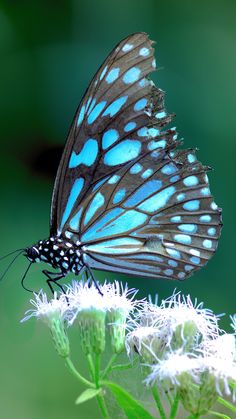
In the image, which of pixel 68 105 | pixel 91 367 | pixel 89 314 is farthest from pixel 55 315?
pixel 68 105

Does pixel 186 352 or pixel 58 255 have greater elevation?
pixel 58 255

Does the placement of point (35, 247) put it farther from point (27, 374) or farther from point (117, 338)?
point (27, 374)

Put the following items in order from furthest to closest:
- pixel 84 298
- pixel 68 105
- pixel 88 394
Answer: pixel 68 105 < pixel 84 298 < pixel 88 394

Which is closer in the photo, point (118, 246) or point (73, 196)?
point (73, 196)

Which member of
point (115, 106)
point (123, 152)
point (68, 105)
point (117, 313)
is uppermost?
point (68, 105)

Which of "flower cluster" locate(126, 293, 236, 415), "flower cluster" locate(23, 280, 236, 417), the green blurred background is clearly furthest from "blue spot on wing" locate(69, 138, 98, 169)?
the green blurred background

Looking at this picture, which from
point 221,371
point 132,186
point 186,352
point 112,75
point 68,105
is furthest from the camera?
point 68,105

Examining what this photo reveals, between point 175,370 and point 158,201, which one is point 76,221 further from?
point 175,370

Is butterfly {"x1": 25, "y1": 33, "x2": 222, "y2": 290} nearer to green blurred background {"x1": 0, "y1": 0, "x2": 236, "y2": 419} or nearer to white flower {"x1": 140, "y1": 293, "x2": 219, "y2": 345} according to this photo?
white flower {"x1": 140, "y1": 293, "x2": 219, "y2": 345}
